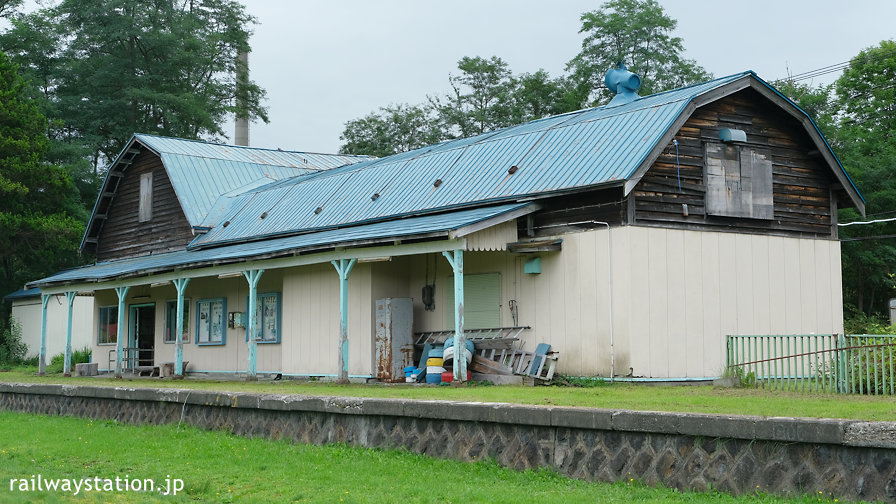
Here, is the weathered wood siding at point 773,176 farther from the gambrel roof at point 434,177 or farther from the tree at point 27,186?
the tree at point 27,186

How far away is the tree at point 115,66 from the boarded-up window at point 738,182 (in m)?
33.1

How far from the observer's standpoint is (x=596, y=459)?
960 centimetres

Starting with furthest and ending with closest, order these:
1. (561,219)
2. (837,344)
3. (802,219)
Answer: (802,219), (561,219), (837,344)

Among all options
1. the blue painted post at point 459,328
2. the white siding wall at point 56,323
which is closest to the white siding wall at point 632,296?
the blue painted post at point 459,328

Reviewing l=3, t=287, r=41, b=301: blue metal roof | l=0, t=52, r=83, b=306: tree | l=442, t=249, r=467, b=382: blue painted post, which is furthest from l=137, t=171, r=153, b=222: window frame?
l=442, t=249, r=467, b=382: blue painted post

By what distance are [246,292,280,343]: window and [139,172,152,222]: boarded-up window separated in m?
7.93

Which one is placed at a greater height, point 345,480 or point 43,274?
point 43,274

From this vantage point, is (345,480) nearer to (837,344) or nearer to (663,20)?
(837,344)

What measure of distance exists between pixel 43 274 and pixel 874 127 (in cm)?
3532

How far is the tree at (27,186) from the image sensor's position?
3572 cm

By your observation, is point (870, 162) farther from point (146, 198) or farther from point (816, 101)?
point (146, 198)

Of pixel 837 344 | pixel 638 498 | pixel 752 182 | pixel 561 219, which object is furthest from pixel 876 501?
pixel 752 182

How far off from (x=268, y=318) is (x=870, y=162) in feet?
75.9

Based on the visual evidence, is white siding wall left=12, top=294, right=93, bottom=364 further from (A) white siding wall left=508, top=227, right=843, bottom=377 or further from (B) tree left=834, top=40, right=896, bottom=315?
(B) tree left=834, top=40, right=896, bottom=315
